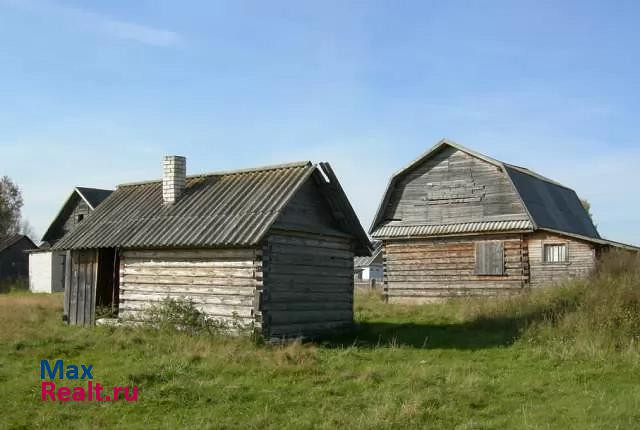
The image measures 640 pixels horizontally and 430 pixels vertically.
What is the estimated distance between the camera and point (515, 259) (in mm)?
26922

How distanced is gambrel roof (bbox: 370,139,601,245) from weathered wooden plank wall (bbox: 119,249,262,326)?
1327 centimetres

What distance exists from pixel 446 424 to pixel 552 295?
12.6 meters

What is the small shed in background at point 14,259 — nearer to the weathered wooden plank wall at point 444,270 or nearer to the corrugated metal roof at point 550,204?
the weathered wooden plank wall at point 444,270

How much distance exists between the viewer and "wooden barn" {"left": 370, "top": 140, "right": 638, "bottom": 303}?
26.4 metres

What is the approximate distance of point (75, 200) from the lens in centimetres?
Result: 4409

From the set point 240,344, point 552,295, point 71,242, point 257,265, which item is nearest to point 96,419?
point 240,344

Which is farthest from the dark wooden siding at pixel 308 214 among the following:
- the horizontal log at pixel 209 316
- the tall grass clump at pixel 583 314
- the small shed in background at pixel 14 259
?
the small shed in background at pixel 14 259

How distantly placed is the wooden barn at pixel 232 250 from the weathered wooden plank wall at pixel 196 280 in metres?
0.03

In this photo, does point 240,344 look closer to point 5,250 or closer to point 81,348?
point 81,348

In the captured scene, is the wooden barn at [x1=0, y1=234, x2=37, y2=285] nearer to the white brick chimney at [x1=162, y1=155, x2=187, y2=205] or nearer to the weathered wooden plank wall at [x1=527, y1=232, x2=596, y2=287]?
the white brick chimney at [x1=162, y1=155, x2=187, y2=205]

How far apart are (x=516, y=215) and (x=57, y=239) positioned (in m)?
31.7

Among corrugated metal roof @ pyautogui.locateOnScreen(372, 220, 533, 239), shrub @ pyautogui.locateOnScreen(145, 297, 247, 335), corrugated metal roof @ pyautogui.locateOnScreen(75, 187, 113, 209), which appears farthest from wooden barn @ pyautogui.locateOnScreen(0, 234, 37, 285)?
shrub @ pyautogui.locateOnScreen(145, 297, 247, 335)

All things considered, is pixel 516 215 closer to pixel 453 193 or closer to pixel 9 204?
pixel 453 193

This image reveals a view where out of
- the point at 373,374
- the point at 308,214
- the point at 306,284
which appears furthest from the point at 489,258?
the point at 373,374
